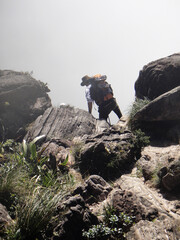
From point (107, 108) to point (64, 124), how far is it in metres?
2.84

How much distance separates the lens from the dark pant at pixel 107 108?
445 inches

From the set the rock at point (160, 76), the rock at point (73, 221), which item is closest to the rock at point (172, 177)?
the rock at point (73, 221)

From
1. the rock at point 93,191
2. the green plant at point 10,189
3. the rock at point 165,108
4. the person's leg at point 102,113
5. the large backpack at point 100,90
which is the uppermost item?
the large backpack at point 100,90

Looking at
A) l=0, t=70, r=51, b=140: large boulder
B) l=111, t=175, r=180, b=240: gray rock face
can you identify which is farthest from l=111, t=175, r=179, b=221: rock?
l=0, t=70, r=51, b=140: large boulder

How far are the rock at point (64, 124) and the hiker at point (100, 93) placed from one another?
0.99 m

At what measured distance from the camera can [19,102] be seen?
14383 millimetres

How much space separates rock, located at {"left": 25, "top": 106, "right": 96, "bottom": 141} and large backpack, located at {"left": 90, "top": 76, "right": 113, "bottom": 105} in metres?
1.49

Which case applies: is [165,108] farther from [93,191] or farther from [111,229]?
[111,229]

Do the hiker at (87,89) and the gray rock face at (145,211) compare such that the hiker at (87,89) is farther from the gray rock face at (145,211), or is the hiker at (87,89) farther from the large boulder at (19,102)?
the gray rock face at (145,211)

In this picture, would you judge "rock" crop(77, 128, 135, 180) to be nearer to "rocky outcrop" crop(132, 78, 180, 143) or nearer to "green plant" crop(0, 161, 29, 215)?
"rocky outcrop" crop(132, 78, 180, 143)

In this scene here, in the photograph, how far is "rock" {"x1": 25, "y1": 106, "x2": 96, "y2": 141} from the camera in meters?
10.4

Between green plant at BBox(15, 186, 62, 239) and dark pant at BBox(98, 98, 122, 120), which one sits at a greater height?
dark pant at BBox(98, 98, 122, 120)

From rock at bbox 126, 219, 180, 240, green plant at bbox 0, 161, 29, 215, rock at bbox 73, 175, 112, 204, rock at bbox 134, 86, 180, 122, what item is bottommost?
rock at bbox 73, 175, 112, 204

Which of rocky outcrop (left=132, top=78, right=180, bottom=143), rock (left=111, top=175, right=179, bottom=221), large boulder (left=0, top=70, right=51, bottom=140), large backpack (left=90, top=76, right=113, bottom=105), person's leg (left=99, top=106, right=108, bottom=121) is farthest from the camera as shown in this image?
large boulder (left=0, top=70, right=51, bottom=140)
